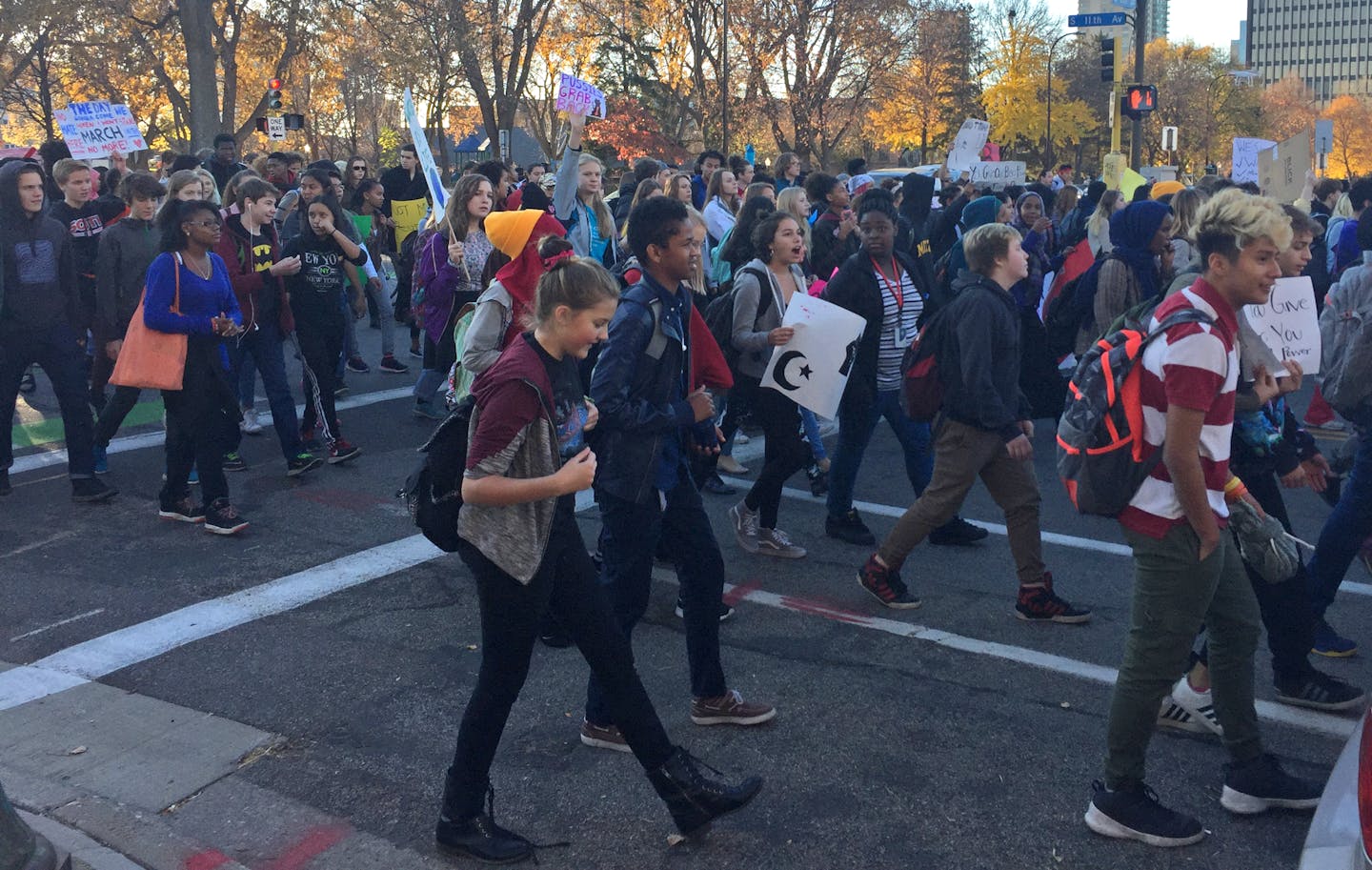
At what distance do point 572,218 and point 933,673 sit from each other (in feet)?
15.9

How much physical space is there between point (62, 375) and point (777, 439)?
457 cm

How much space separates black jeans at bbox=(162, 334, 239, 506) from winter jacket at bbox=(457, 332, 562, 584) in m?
3.97

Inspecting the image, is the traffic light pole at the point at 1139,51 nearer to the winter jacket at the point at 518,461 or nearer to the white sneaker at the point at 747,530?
the white sneaker at the point at 747,530

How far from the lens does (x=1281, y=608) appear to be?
14.9 ft

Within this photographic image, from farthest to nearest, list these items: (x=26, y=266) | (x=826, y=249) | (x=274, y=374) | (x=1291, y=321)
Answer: (x=826, y=249), (x=274, y=374), (x=26, y=266), (x=1291, y=321)

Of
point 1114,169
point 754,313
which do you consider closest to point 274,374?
point 754,313

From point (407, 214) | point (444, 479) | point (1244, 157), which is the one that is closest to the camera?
point (444, 479)

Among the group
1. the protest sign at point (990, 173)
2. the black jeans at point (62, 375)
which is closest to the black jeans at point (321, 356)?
the black jeans at point (62, 375)

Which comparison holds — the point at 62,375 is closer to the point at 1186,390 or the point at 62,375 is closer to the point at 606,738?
the point at 606,738

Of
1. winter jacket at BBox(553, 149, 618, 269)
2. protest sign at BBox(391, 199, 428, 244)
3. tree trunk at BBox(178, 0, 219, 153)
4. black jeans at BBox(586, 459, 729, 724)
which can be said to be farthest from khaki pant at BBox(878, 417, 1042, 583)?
tree trunk at BBox(178, 0, 219, 153)

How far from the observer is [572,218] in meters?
8.81

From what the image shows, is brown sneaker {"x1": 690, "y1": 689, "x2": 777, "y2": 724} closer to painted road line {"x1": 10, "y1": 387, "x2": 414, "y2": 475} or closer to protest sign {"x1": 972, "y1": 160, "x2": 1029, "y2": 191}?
painted road line {"x1": 10, "y1": 387, "x2": 414, "y2": 475}

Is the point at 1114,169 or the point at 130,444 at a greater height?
the point at 1114,169

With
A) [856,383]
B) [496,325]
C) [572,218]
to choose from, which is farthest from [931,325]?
[572,218]
